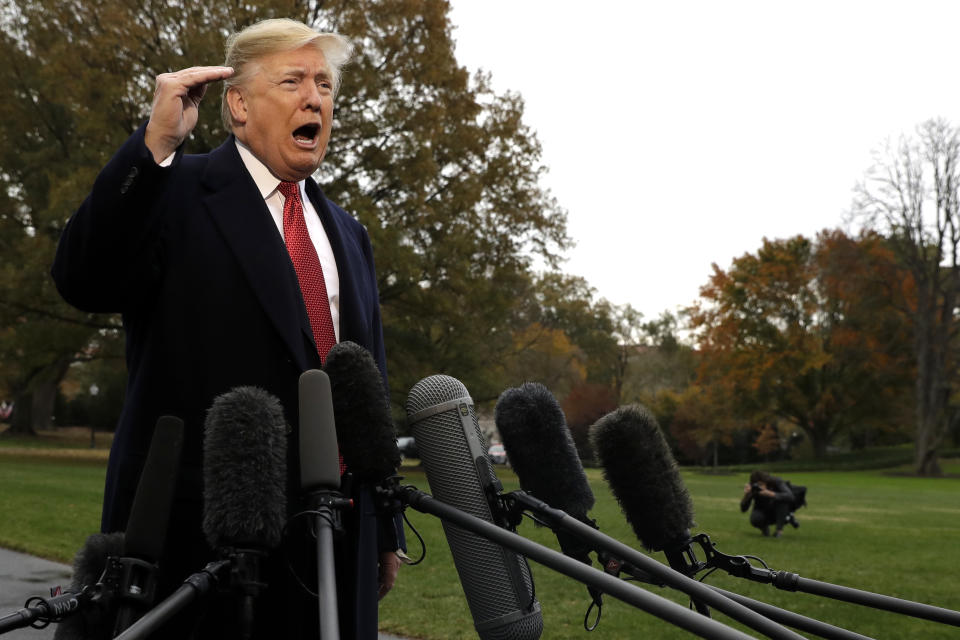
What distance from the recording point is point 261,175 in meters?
2.56

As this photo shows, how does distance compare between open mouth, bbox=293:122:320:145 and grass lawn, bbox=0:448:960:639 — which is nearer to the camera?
open mouth, bbox=293:122:320:145

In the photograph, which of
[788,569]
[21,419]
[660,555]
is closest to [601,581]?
[660,555]

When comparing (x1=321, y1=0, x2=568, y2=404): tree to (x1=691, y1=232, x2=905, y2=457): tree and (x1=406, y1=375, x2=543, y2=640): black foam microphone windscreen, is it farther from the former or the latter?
(x1=691, y1=232, x2=905, y2=457): tree

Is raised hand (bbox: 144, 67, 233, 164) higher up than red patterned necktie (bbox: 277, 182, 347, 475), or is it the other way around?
raised hand (bbox: 144, 67, 233, 164)

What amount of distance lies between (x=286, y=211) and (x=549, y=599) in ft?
20.2

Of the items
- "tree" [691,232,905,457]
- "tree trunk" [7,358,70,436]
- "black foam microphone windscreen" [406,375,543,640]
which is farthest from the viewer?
"tree" [691,232,905,457]

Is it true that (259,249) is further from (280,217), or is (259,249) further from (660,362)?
(660,362)

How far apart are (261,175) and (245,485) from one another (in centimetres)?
106

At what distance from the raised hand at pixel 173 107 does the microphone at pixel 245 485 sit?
60cm

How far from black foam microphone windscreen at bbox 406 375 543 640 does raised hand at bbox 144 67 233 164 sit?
85 cm

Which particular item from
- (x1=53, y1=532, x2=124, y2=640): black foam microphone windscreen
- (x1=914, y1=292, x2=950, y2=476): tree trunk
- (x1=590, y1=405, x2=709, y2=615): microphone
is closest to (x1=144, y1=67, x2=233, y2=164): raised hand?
(x1=53, y1=532, x2=124, y2=640): black foam microphone windscreen

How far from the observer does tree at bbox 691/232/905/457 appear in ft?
174

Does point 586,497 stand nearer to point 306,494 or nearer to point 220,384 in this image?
point 306,494

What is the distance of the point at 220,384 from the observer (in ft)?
7.58
